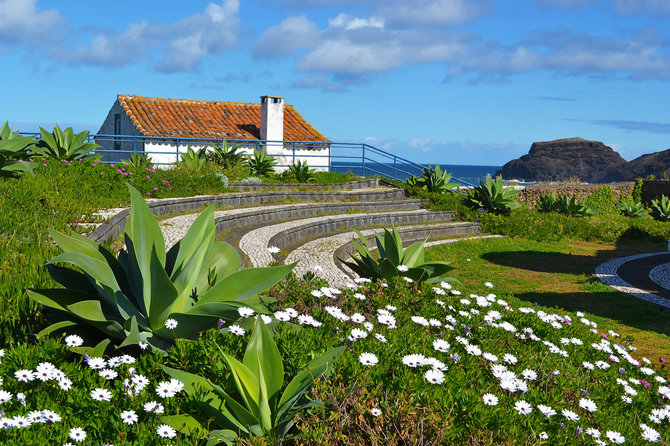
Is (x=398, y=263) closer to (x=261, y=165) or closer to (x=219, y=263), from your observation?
(x=219, y=263)

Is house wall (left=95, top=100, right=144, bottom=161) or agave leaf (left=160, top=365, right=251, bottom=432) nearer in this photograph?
agave leaf (left=160, top=365, right=251, bottom=432)

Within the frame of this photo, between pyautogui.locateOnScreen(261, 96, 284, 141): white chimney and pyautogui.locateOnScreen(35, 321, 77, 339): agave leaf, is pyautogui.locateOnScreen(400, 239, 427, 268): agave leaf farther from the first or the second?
pyautogui.locateOnScreen(261, 96, 284, 141): white chimney

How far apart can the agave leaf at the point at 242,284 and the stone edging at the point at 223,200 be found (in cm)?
286

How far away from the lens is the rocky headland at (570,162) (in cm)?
16025

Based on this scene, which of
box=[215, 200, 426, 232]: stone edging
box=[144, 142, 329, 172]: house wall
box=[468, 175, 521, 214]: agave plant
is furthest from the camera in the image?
box=[144, 142, 329, 172]: house wall

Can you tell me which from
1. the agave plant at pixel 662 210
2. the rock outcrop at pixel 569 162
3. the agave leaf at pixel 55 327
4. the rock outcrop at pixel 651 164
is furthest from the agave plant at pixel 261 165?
the rock outcrop at pixel 569 162

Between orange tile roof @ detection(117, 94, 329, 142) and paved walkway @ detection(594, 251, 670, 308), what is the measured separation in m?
17.5

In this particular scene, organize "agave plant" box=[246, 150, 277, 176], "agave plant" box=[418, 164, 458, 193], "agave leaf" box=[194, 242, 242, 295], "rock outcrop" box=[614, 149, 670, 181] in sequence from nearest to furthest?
"agave leaf" box=[194, 242, 242, 295] < "agave plant" box=[418, 164, 458, 193] < "agave plant" box=[246, 150, 277, 176] < "rock outcrop" box=[614, 149, 670, 181]

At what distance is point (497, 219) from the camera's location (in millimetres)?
16016

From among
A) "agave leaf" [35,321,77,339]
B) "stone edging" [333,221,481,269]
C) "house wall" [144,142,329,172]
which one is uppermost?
"house wall" [144,142,329,172]

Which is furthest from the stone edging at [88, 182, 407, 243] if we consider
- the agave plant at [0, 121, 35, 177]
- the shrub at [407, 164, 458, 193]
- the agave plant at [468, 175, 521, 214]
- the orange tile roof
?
the orange tile roof

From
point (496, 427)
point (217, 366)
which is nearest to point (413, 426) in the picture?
point (496, 427)

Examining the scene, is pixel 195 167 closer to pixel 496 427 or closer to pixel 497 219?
pixel 497 219

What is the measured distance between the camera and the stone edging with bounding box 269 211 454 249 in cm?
1091
